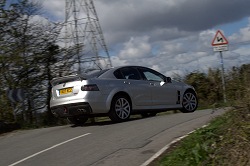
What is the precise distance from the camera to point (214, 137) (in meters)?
6.84

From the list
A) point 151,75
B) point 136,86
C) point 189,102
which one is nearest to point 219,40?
point 189,102

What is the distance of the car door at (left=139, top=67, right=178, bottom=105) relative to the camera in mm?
13195

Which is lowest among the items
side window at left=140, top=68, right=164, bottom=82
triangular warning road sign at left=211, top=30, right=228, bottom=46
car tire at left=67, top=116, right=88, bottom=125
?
car tire at left=67, top=116, right=88, bottom=125

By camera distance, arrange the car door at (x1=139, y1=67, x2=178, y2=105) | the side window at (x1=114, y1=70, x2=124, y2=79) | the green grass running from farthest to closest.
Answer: the car door at (x1=139, y1=67, x2=178, y2=105), the side window at (x1=114, y1=70, x2=124, y2=79), the green grass

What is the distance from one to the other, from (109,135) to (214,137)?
3.82 meters

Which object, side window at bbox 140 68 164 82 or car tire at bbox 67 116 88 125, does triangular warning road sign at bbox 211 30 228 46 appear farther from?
car tire at bbox 67 116 88 125

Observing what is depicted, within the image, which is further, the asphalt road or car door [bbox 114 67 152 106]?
car door [bbox 114 67 152 106]

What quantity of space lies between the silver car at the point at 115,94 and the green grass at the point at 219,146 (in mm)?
4443

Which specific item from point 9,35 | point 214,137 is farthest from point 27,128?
point 214,137

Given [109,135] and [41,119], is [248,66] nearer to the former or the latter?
[109,135]

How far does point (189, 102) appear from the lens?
14.2m

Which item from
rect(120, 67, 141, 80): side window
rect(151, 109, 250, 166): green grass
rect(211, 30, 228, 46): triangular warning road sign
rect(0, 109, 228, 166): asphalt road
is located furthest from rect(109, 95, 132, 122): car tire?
rect(211, 30, 228, 46): triangular warning road sign

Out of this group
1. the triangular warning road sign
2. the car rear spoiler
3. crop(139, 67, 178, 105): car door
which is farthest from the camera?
the triangular warning road sign

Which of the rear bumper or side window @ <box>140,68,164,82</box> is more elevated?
side window @ <box>140,68,164,82</box>
